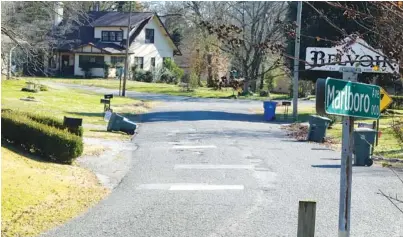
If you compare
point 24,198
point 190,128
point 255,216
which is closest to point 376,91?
point 255,216

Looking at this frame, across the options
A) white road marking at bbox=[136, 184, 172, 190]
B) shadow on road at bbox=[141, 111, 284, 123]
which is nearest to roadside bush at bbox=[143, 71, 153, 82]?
shadow on road at bbox=[141, 111, 284, 123]

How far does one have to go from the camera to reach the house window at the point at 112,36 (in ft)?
231

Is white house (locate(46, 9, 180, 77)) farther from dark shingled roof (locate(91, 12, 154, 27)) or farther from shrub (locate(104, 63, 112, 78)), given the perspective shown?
shrub (locate(104, 63, 112, 78))

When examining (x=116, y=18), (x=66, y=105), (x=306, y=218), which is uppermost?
(x=116, y=18)

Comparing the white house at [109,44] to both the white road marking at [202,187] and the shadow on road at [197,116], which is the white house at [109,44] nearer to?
the shadow on road at [197,116]

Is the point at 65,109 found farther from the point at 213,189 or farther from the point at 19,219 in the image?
the point at 19,219

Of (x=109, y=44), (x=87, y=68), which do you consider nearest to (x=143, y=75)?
(x=109, y=44)

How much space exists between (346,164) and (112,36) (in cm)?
6829

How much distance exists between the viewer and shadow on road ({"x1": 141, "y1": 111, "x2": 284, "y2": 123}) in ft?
111

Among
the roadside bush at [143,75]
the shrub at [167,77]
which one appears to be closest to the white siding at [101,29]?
the roadside bush at [143,75]

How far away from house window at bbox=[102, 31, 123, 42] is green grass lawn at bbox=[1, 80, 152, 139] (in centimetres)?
2400

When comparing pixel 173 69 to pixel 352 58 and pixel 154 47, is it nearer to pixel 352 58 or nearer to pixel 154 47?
pixel 154 47

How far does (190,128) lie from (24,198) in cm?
1687

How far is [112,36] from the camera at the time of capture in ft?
233
